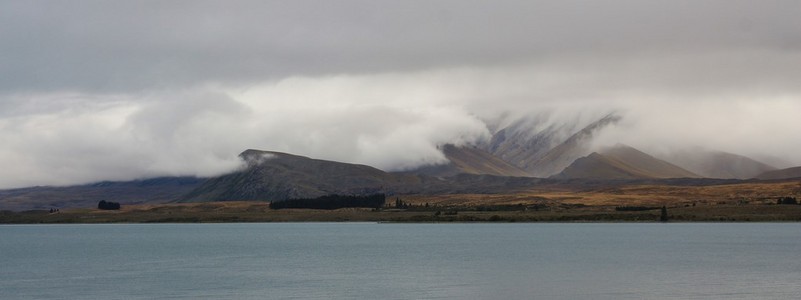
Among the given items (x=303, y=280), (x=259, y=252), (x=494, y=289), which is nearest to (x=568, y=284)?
(x=494, y=289)

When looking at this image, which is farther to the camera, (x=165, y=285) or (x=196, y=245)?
(x=196, y=245)

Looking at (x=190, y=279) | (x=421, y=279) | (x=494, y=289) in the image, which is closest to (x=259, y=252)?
(x=190, y=279)

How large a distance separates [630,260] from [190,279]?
43.9 meters

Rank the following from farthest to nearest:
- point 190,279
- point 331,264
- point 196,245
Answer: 1. point 196,245
2. point 331,264
3. point 190,279

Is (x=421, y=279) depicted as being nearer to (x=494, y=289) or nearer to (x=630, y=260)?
(x=494, y=289)

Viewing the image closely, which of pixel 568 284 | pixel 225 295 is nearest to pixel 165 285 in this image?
pixel 225 295

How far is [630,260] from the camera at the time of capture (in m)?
94.3

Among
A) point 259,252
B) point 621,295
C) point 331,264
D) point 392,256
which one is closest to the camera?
point 621,295

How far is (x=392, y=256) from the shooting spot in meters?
105

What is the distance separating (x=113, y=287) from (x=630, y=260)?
50.5 metres

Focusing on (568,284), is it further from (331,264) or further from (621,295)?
(331,264)

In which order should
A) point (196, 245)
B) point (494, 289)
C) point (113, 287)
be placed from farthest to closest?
point (196, 245) < point (113, 287) < point (494, 289)

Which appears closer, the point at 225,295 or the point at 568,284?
the point at 225,295

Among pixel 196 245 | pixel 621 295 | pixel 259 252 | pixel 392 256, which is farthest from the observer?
pixel 196 245
